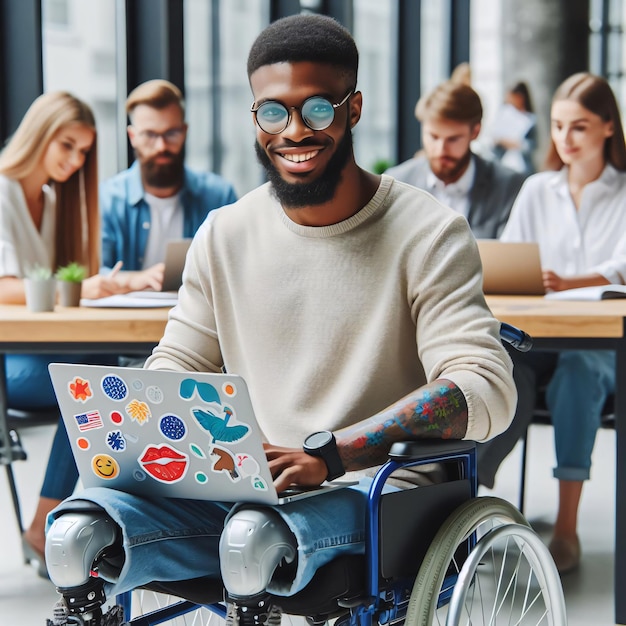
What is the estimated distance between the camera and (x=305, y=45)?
1700 millimetres

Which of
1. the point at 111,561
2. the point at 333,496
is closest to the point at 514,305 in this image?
the point at 333,496

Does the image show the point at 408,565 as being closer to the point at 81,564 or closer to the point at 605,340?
the point at 81,564

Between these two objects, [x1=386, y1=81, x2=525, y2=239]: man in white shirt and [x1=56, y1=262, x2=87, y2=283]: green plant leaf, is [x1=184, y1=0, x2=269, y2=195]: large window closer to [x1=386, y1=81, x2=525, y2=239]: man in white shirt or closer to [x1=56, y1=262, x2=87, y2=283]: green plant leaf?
[x1=386, y1=81, x2=525, y2=239]: man in white shirt

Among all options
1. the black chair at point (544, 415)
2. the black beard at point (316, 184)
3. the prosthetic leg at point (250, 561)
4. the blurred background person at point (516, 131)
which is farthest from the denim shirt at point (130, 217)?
the blurred background person at point (516, 131)

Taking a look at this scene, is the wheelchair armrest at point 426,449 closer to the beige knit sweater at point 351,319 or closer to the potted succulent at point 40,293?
the beige knit sweater at point 351,319

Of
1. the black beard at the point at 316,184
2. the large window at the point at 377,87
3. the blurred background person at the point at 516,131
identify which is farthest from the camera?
the large window at the point at 377,87

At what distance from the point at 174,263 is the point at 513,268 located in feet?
2.98

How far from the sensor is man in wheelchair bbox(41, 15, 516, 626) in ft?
5.06

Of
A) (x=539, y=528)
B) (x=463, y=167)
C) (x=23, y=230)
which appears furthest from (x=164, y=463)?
(x=463, y=167)

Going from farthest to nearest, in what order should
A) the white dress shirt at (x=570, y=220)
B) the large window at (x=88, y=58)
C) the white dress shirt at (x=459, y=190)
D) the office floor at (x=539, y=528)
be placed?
the large window at (x=88, y=58), the white dress shirt at (x=459, y=190), the white dress shirt at (x=570, y=220), the office floor at (x=539, y=528)

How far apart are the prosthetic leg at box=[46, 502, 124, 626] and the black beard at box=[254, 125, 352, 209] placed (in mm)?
585

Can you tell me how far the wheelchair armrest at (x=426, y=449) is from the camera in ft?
5.01

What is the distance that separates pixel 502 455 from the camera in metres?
2.91

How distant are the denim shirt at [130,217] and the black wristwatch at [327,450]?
2267mm
